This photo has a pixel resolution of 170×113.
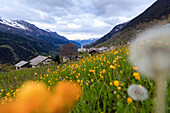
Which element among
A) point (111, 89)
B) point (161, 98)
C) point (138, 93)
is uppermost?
point (138, 93)

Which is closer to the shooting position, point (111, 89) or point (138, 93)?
point (138, 93)

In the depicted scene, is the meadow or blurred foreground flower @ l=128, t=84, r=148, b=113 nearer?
blurred foreground flower @ l=128, t=84, r=148, b=113

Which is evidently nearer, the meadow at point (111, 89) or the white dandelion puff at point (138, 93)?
the white dandelion puff at point (138, 93)

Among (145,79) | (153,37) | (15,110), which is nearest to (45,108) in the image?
(15,110)

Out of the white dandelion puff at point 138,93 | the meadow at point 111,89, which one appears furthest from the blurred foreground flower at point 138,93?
the meadow at point 111,89

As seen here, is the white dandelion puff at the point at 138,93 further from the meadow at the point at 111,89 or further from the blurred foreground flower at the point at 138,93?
the meadow at the point at 111,89

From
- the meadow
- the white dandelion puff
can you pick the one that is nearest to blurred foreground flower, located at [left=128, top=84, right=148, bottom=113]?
the white dandelion puff

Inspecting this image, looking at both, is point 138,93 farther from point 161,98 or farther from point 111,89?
point 111,89

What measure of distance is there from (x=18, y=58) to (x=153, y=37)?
20884cm

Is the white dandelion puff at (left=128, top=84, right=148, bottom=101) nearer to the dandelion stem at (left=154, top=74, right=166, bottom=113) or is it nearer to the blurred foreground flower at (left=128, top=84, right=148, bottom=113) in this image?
the blurred foreground flower at (left=128, top=84, right=148, bottom=113)

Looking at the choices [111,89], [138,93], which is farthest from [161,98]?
[111,89]

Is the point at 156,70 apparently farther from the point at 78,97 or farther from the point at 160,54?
the point at 78,97

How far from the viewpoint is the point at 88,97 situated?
2402 mm

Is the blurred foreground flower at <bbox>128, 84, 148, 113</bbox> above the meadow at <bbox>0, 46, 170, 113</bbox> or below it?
above
